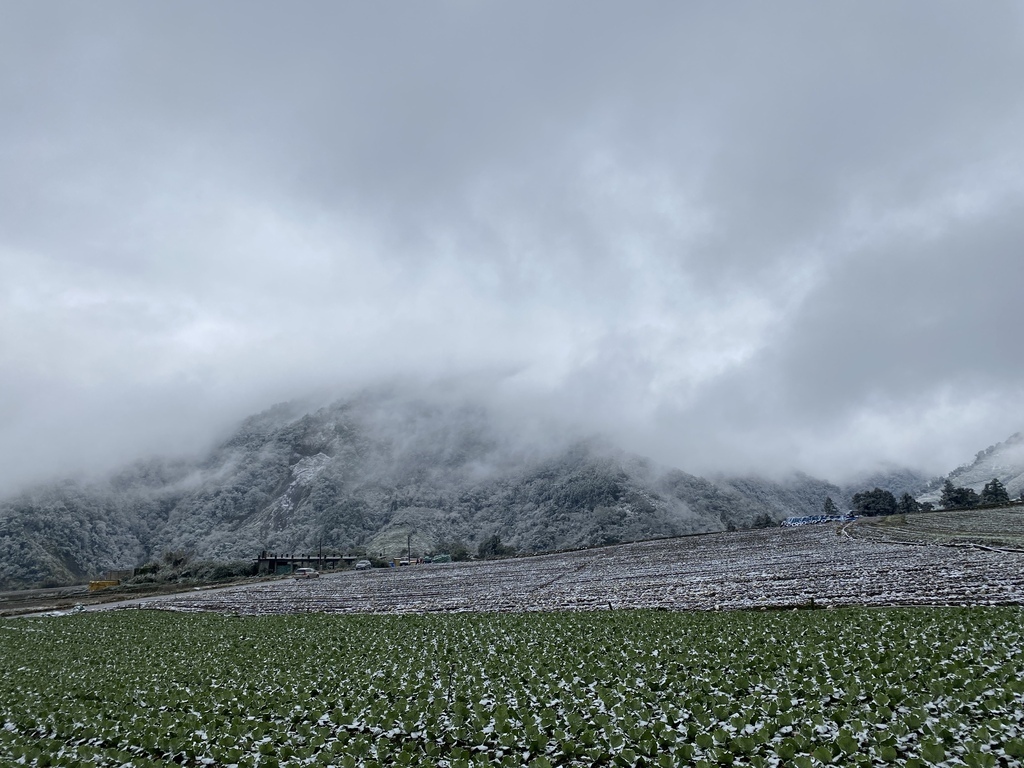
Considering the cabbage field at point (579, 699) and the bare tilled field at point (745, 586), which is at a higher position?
the cabbage field at point (579, 699)

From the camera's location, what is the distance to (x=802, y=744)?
855cm

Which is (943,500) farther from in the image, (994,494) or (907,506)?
(994,494)

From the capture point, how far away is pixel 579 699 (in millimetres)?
11688

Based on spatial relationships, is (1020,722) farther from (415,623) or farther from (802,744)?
(415,623)

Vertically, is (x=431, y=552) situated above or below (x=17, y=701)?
below

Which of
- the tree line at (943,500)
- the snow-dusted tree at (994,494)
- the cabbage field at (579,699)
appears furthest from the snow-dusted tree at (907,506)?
the cabbage field at (579,699)

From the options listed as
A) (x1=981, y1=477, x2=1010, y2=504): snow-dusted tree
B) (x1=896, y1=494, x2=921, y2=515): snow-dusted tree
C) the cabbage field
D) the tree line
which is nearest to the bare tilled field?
the cabbage field

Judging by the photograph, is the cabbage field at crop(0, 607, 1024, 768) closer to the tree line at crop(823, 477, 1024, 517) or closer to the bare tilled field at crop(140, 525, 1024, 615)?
the bare tilled field at crop(140, 525, 1024, 615)

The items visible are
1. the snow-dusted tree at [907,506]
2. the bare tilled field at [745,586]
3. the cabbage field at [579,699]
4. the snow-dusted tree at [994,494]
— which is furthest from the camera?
the snow-dusted tree at [907,506]

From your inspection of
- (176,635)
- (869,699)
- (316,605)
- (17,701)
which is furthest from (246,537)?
(869,699)

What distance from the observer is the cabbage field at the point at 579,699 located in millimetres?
8922

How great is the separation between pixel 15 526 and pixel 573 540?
171744mm

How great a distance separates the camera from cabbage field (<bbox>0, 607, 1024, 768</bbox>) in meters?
8.92

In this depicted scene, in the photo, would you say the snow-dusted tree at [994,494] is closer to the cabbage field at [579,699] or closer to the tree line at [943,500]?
the tree line at [943,500]
